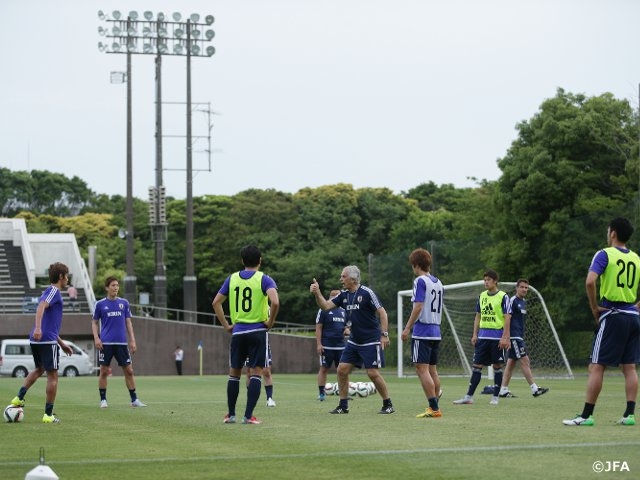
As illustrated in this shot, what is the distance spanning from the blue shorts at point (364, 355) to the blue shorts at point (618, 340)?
12.7ft

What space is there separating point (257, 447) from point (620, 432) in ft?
12.1

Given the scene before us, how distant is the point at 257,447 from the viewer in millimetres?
10859

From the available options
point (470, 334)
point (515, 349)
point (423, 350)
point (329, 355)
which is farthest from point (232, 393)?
point (470, 334)

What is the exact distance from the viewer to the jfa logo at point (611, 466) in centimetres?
858

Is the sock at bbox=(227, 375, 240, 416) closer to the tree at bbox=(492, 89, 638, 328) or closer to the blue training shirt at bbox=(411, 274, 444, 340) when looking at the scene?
the blue training shirt at bbox=(411, 274, 444, 340)

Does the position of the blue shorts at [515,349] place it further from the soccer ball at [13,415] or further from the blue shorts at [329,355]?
the soccer ball at [13,415]

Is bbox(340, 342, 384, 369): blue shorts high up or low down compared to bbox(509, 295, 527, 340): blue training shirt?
down

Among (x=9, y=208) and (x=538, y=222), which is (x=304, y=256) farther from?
(x=9, y=208)

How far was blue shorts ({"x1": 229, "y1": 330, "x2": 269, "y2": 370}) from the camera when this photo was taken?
1360 centimetres

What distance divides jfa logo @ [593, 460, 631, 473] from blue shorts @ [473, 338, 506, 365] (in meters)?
9.86

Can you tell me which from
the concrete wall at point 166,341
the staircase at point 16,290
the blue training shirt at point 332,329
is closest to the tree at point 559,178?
the concrete wall at point 166,341

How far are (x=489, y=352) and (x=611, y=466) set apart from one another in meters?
10.3

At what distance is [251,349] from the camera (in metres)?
13.7

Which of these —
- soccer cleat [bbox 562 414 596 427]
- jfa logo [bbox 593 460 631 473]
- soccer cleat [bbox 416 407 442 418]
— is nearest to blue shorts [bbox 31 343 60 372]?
soccer cleat [bbox 416 407 442 418]
